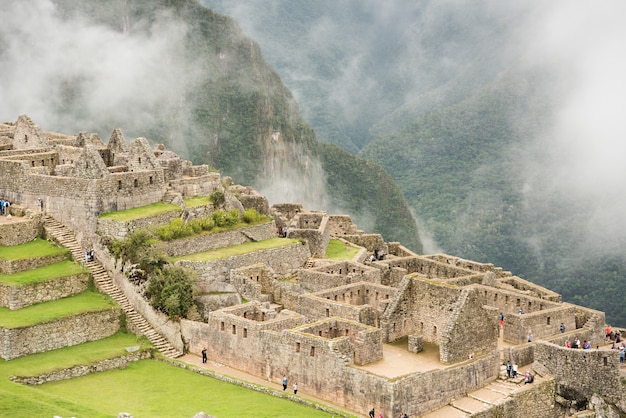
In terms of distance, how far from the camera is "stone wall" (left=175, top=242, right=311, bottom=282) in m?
41.2

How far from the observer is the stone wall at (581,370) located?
37375 mm

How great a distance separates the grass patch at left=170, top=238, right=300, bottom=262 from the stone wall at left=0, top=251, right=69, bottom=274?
5071mm

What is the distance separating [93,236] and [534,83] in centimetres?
8657

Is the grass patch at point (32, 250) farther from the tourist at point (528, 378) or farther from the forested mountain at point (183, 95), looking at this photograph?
→ the forested mountain at point (183, 95)

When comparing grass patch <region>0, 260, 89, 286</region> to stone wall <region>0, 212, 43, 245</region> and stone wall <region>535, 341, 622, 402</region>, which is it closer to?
stone wall <region>0, 212, 43, 245</region>

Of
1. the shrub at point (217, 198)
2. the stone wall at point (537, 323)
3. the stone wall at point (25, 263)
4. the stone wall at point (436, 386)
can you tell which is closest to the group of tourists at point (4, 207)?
the stone wall at point (25, 263)

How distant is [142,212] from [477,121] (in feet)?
275

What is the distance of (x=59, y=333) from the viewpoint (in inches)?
1428

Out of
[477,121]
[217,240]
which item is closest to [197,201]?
[217,240]

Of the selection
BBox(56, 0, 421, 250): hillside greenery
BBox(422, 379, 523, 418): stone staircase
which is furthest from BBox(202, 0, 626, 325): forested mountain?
BBox(422, 379, 523, 418): stone staircase

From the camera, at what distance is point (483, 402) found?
33.9 m

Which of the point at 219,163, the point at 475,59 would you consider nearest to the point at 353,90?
the point at 475,59

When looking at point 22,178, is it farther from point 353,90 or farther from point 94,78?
point 353,90

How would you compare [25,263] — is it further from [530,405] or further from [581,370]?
[581,370]
